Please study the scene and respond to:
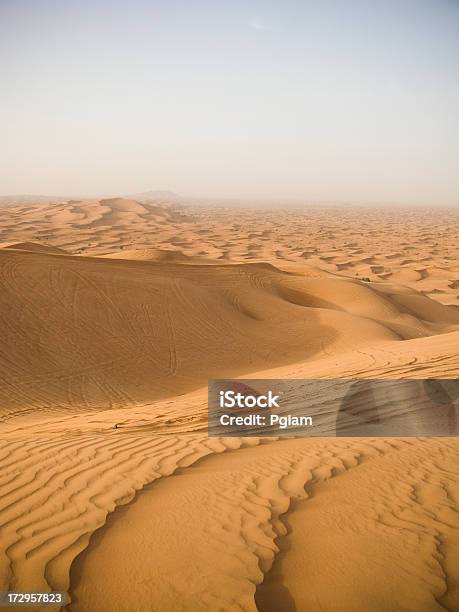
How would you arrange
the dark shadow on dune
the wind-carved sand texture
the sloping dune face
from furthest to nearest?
1. the sloping dune face
2. the dark shadow on dune
3. the wind-carved sand texture

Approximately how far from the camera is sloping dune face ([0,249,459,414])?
1072 cm

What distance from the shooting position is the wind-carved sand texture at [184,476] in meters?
3.05

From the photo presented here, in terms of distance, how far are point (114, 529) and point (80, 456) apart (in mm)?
1687

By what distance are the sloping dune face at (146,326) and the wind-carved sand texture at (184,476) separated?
2.4 inches

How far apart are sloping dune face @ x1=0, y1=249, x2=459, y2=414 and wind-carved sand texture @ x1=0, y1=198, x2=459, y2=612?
60mm

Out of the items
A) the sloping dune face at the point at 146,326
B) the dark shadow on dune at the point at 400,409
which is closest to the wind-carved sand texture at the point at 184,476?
the sloping dune face at the point at 146,326

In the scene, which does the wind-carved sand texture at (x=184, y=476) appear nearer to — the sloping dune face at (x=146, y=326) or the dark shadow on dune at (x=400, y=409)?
the sloping dune face at (x=146, y=326)

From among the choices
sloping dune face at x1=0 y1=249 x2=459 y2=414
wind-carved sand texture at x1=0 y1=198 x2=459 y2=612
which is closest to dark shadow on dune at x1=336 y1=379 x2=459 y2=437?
wind-carved sand texture at x1=0 y1=198 x2=459 y2=612

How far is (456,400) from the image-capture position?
21.8 ft

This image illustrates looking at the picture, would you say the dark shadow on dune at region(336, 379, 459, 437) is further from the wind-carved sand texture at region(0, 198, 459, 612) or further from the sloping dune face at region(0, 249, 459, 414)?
the sloping dune face at region(0, 249, 459, 414)

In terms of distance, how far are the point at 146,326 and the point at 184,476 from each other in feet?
30.0

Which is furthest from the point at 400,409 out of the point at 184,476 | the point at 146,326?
the point at 146,326

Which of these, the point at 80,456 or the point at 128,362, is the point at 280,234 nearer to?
the point at 128,362

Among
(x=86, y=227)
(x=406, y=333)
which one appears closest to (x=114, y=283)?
(x=406, y=333)
